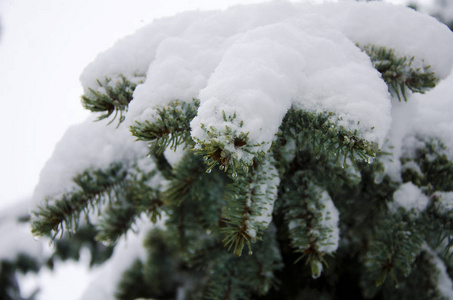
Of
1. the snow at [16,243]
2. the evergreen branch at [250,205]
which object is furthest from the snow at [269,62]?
the snow at [16,243]

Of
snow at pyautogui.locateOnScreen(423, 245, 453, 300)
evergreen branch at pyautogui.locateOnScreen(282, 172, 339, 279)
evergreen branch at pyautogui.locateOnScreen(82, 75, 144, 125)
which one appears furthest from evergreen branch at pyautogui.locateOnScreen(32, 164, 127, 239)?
snow at pyautogui.locateOnScreen(423, 245, 453, 300)

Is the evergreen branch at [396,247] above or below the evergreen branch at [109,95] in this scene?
below

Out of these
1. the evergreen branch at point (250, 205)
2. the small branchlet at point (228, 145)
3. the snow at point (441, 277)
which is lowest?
the snow at point (441, 277)

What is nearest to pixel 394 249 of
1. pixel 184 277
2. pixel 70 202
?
pixel 70 202

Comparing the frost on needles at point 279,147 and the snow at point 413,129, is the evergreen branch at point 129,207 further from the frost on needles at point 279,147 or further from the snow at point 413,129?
the snow at point 413,129

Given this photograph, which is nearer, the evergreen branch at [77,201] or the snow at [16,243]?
the evergreen branch at [77,201]

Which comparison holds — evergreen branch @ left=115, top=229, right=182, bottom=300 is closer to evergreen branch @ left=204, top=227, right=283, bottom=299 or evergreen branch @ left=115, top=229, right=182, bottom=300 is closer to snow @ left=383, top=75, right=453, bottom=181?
evergreen branch @ left=204, top=227, right=283, bottom=299

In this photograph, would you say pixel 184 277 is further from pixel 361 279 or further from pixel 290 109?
pixel 290 109

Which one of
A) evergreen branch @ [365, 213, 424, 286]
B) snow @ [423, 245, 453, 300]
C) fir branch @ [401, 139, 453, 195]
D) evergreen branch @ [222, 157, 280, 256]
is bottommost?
snow @ [423, 245, 453, 300]

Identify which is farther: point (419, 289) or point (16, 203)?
point (16, 203)
